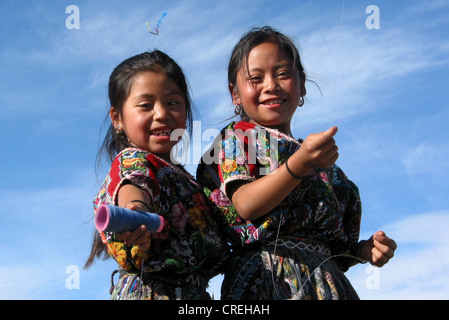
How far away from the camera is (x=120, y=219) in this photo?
7.04 feet

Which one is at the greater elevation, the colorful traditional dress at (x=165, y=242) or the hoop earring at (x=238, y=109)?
the hoop earring at (x=238, y=109)

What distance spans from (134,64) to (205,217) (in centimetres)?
89

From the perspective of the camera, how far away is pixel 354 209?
3186 millimetres

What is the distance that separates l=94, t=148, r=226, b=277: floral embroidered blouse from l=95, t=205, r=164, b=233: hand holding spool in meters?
0.36

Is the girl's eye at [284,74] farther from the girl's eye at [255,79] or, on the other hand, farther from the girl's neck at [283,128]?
the girl's neck at [283,128]

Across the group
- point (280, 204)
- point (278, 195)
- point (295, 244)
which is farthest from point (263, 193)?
point (295, 244)

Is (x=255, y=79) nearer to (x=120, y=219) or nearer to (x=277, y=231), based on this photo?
(x=277, y=231)

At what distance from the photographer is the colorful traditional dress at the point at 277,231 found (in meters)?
2.75

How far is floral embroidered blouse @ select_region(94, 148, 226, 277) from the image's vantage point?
263 cm

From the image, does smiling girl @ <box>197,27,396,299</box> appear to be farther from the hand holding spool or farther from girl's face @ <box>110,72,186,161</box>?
the hand holding spool

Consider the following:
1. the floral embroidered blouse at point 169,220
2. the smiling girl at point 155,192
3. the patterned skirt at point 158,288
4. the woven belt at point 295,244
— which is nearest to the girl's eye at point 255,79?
the smiling girl at point 155,192
